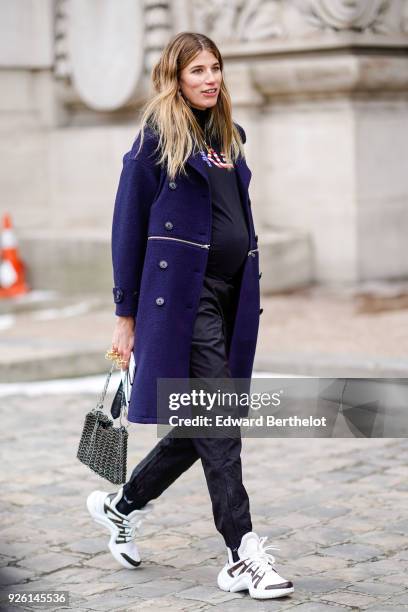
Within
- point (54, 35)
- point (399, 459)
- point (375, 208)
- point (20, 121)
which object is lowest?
point (399, 459)

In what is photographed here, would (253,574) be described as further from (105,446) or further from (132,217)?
(132,217)

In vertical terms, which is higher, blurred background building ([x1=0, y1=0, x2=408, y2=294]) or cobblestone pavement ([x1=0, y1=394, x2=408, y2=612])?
blurred background building ([x1=0, y1=0, x2=408, y2=294])

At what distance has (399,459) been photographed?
6.60m

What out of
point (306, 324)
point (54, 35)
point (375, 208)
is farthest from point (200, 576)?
point (54, 35)

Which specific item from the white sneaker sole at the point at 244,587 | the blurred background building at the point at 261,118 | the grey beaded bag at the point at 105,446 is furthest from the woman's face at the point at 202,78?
the blurred background building at the point at 261,118

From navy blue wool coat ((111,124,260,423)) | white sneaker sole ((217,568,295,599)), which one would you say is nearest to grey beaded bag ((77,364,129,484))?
navy blue wool coat ((111,124,260,423))

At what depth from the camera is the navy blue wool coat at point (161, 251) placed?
4.65 m

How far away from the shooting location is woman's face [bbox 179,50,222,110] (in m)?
4.68

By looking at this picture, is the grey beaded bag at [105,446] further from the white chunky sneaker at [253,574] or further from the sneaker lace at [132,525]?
the white chunky sneaker at [253,574]

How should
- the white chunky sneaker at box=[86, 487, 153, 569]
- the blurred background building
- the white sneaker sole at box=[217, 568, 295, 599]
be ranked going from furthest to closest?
the blurred background building → the white chunky sneaker at box=[86, 487, 153, 569] → the white sneaker sole at box=[217, 568, 295, 599]

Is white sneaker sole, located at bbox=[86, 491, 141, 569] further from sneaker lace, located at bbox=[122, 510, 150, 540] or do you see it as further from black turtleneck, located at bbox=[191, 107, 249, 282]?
black turtleneck, located at bbox=[191, 107, 249, 282]

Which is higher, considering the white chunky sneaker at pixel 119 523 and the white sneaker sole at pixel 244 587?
the white chunky sneaker at pixel 119 523

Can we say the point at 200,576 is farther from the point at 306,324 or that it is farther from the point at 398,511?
the point at 306,324

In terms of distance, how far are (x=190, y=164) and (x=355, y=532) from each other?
166 centimetres
